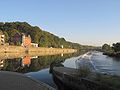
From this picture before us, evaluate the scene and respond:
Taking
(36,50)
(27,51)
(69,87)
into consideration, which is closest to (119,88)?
(69,87)

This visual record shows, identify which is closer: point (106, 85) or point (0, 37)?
point (106, 85)

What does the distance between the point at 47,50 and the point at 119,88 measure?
17589 cm

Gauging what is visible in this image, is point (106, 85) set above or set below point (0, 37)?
below

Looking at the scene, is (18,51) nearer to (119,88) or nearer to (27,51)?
(27,51)

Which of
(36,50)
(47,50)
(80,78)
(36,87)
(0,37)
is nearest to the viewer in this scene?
(36,87)

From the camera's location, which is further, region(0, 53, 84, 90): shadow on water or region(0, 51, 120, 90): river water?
region(0, 51, 120, 90): river water

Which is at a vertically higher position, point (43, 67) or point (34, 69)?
point (43, 67)

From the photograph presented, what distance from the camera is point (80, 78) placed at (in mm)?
25500

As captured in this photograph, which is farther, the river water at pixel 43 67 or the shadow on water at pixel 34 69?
the river water at pixel 43 67

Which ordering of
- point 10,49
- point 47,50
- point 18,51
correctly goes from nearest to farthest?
point 10,49
point 18,51
point 47,50

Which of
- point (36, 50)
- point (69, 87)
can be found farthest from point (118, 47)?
point (69, 87)

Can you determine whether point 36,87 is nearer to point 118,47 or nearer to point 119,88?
point 119,88

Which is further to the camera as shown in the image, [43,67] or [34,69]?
[43,67]

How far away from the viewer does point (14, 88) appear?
2155 cm
